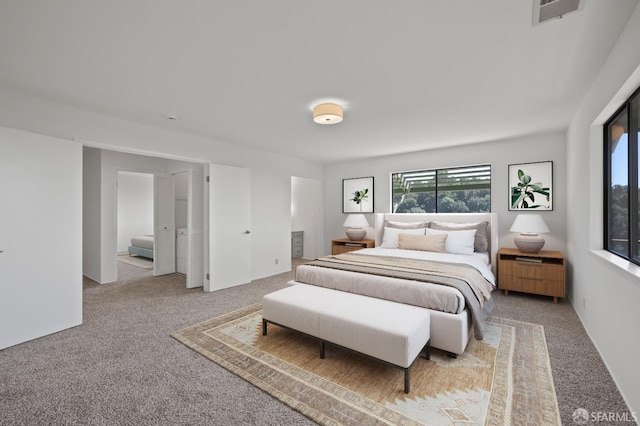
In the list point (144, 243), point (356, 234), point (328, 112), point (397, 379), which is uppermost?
point (328, 112)

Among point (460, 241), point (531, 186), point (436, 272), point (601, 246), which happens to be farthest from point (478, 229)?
point (436, 272)

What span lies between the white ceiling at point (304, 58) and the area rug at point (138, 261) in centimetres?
411

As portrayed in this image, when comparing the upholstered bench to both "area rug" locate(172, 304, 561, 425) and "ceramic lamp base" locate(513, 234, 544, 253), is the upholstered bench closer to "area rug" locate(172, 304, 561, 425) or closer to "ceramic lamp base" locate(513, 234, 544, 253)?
"area rug" locate(172, 304, 561, 425)

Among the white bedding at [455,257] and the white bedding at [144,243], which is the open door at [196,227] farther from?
the white bedding at [144,243]

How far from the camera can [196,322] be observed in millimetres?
3146

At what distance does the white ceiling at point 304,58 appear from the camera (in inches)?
65.4

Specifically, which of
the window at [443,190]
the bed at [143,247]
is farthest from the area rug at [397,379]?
the bed at [143,247]

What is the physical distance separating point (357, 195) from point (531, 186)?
3113 mm

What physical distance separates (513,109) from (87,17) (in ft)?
12.9

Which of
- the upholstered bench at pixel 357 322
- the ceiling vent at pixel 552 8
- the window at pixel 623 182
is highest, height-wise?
the ceiling vent at pixel 552 8

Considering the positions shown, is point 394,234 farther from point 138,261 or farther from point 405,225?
point 138,261

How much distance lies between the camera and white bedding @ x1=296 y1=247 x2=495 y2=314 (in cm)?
247

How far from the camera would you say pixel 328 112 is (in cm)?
293

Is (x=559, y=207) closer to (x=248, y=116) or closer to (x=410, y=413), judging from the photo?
(x=410, y=413)
